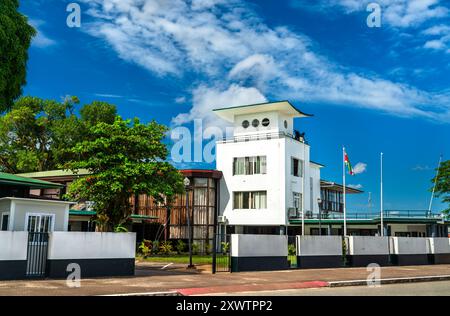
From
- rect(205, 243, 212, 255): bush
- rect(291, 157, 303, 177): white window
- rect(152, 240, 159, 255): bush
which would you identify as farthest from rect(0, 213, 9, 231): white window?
rect(291, 157, 303, 177): white window

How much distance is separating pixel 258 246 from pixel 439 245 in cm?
1610

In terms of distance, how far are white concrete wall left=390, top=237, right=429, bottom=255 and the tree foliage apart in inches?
1417

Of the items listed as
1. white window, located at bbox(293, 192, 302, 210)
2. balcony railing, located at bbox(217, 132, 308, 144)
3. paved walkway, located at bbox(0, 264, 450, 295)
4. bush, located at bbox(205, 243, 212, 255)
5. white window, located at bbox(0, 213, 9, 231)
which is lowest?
paved walkway, located at bbox(0, 264, 450, 295)

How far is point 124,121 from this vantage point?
93.3ft

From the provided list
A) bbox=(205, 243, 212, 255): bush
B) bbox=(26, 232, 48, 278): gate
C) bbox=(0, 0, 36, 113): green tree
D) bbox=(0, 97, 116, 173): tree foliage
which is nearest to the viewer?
bbox=(26, 232, 48, 278): gate

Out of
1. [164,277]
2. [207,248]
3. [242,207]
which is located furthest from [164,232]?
[164,277]

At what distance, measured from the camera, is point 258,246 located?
2348 cm

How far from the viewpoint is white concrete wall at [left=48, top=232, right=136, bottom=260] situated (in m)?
18.0

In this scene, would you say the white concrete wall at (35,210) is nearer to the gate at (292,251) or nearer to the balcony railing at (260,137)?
the gate at (292,251)

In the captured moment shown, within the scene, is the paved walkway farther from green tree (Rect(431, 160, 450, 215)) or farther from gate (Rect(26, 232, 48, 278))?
green tree (Rect(431, 160, 450, 215))

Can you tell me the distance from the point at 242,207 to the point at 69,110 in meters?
27.6
